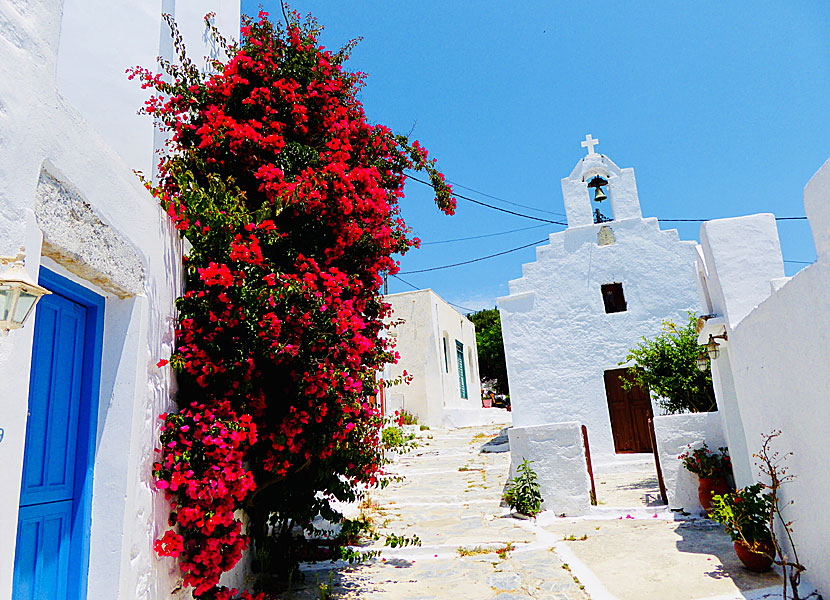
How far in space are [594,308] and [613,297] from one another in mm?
672

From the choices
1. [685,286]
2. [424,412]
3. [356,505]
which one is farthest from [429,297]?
[356,505]

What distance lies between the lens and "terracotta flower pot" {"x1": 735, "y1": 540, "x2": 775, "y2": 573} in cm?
485

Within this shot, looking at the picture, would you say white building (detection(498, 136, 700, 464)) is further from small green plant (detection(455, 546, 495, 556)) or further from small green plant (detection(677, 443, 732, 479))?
small green plant (detection(455, 546, 495, 556))

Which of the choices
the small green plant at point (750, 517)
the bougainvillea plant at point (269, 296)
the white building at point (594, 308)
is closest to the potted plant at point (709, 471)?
the small green plant at point (750, 517)

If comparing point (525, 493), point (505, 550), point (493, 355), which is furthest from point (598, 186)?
point (493, 355)

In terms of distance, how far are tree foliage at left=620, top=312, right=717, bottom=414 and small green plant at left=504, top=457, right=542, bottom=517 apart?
3.40m

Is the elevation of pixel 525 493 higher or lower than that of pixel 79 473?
lower

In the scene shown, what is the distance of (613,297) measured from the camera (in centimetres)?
1398

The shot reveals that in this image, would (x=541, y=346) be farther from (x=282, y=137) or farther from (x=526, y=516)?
(x=282, y=137)

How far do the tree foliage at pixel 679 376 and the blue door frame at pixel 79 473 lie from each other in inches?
354

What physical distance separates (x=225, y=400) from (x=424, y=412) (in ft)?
50.1

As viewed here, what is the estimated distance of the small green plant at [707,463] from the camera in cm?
753

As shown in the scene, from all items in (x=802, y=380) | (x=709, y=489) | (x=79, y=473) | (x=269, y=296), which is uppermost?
(x=269, y=296)

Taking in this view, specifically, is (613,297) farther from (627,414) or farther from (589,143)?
(589,143)
